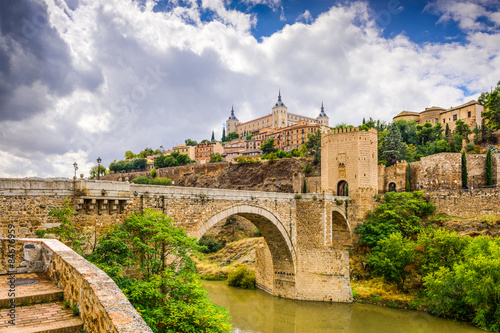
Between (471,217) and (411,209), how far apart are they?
379cm

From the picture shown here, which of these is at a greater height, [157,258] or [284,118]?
[284,118]

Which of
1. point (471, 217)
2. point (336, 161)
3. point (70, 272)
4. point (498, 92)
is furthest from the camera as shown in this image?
point (498, 92)

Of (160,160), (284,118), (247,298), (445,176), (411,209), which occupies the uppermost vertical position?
(284,118)

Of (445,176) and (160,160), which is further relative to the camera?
(160,160)

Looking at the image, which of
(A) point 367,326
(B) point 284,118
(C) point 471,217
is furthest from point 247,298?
(B) point 284,118

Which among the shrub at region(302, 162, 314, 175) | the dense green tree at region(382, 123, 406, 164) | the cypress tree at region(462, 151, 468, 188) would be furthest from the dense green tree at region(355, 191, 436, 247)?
the shrub at region(302, 162, 314, 175)

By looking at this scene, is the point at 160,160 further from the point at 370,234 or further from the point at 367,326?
the point at 367,326

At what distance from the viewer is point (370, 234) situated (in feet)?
76.1

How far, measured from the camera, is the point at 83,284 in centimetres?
425

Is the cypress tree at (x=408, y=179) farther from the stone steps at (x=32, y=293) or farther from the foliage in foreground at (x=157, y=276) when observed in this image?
the stone steps at (x=32, y=293)

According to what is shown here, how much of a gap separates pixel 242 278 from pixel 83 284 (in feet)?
65.0

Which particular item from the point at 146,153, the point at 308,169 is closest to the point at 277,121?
the point at 146,153

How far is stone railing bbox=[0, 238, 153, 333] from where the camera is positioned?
3447mm

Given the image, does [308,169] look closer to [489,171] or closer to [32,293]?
[489,171]
